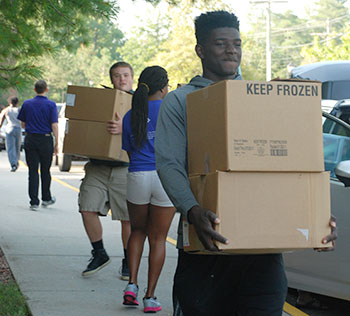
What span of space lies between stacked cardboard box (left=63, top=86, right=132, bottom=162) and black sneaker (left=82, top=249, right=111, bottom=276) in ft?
2.75

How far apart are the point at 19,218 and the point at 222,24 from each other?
762 cm

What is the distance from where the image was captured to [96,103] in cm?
663

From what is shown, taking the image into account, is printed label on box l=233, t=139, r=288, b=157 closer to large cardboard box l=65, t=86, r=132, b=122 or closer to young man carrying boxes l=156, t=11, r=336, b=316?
young man carrying boxes l=156, t=11, r=336, b=316

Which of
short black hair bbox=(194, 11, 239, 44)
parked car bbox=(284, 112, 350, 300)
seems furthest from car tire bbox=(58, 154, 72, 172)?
short black hair bbox=(194, 11, 239, 44)

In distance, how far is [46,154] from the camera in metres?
11.2

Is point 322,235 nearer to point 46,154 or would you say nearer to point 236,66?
point 236,66

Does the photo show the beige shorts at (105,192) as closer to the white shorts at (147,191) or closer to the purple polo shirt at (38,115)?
the white shorts at (147,191)

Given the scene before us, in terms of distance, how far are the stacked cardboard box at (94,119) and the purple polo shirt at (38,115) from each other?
4386 mm

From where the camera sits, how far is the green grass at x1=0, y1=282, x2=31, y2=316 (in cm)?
549

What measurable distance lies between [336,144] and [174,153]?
274cm

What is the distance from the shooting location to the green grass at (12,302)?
18.0 feet

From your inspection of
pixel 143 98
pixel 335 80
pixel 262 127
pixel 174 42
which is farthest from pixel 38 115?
pixel 174 42

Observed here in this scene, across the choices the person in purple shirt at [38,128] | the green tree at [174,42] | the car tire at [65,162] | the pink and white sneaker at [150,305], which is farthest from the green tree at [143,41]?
the pink and white sneaker at [150,305]

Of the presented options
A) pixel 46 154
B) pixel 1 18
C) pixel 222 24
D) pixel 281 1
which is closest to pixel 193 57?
pixel 281 1
